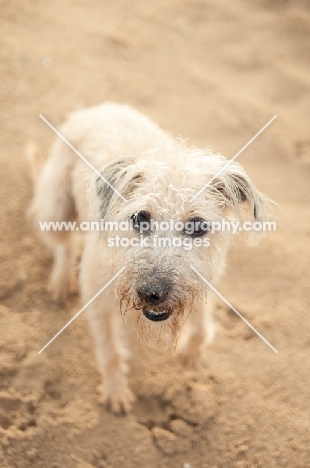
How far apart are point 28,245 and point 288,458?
2270 millimetres

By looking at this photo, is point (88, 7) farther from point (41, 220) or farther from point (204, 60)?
point (41, 220)

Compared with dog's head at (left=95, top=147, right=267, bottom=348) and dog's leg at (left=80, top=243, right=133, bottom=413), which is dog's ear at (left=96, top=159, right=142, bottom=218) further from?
dog's leg at (left=80, top=243, right=133, bottom=413)

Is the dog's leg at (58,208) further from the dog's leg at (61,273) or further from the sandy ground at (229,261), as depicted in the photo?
the sandy ground at (229,261)

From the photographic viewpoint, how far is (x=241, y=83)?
4.66 metres

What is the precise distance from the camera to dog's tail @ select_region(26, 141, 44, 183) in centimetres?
359

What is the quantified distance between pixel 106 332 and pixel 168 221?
35.6 inches

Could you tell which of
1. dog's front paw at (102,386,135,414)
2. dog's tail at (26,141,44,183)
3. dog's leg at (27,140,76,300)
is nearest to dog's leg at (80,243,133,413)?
dog's front paw at (102,386,135,414)

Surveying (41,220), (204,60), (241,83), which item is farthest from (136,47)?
(41,220)

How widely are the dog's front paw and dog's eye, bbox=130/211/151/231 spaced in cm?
110

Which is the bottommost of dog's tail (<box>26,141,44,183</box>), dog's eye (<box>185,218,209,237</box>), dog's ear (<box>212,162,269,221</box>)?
dog's eye (<box>185,218,209,237</box>)

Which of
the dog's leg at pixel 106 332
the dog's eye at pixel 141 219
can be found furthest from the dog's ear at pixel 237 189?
the dog's leg at pixel 106 332

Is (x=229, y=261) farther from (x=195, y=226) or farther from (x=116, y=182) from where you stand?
(x=116, y=182)

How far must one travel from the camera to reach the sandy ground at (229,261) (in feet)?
8.24

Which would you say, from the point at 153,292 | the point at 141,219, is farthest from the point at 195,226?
the point at 153,292
